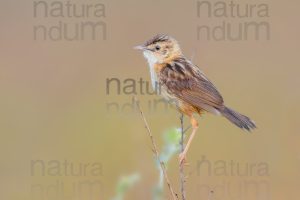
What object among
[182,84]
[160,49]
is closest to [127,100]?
[160,49]

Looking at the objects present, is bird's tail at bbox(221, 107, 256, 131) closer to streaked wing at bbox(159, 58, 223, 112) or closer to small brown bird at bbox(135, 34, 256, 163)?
small brown bird at bbox(135, 34, 256, 163)

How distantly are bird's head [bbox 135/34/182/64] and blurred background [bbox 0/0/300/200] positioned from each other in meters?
1.70

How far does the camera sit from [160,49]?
7.09 meters

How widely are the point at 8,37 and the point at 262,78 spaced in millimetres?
3906

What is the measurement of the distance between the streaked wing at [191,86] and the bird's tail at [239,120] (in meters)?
0.11

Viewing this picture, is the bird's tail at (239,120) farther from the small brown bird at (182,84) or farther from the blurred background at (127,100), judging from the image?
the blurred background at (127,100)

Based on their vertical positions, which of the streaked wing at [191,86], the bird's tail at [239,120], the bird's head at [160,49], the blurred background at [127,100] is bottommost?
the blurred background at [127,100]

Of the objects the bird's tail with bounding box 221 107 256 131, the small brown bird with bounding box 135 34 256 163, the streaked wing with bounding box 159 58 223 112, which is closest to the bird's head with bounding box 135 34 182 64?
the small brown bird with bounding box 135 34 256 163

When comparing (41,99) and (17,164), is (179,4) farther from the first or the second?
(17,164)

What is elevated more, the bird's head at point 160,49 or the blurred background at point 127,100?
the bird's head at point 160,49

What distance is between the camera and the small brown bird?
6.62 m

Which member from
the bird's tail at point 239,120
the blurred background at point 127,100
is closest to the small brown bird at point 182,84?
the bird's tail at point 239,120

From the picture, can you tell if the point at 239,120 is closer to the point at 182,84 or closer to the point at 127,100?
the point at 182,84

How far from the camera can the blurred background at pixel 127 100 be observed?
33.9ft
